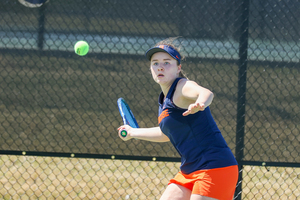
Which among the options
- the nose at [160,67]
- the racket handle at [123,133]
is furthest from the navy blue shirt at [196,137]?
the racket handle at [123,133]

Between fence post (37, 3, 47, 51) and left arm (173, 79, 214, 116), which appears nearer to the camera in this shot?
left arm (173, 79, 214, 116)

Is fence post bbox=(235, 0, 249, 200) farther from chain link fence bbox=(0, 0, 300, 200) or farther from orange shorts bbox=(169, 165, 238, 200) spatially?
orange shorts bbox=(169, 165, 238, 200)

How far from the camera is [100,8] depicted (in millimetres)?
3301

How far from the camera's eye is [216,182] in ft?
6.79

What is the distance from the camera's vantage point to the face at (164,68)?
2227mm

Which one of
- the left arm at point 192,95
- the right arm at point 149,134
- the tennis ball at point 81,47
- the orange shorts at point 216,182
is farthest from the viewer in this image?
the tennis ball at point 81,47

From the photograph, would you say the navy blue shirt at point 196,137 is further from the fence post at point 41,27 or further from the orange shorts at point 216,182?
the fence post at point 41,27

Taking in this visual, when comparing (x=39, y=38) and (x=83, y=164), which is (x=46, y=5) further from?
(x=83, y=164)

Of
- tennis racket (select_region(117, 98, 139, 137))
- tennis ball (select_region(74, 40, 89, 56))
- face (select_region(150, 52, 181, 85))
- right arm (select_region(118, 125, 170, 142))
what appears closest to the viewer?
face (select_region(150, 52, 181, 85))

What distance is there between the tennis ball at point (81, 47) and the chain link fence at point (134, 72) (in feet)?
0.27

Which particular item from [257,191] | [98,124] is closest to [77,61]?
[98,124]

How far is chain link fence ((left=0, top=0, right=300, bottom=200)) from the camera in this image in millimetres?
3311

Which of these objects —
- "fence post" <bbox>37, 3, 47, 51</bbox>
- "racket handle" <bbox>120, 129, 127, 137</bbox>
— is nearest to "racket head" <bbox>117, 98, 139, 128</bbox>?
"racket handle" <bbox>120, 129, 127, 137</bbox>

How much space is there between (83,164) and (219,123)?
1.86 meters
